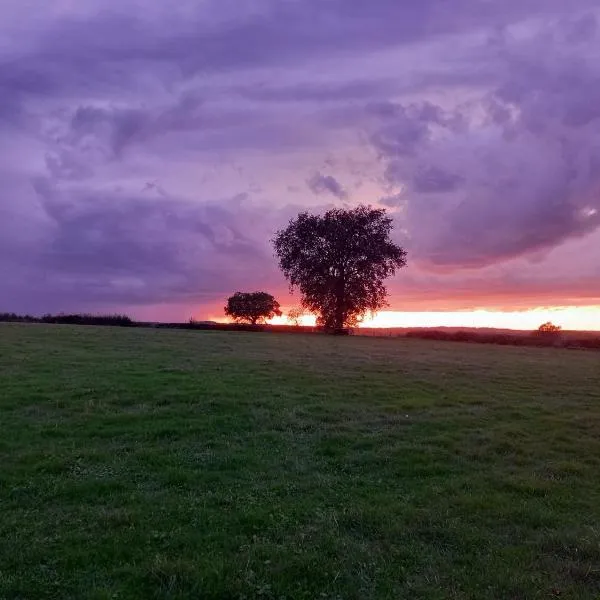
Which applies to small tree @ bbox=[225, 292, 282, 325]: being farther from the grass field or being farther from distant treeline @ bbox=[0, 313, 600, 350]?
the grass field

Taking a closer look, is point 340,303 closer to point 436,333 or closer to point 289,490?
point 436,333

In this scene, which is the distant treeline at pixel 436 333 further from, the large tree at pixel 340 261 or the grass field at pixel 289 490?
the grass field at pixel 289 490

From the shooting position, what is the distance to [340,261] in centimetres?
7844

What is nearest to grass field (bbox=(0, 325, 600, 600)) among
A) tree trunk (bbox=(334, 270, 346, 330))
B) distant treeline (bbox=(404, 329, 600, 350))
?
distant treeline (bbox=(404, 329, 600, 350))

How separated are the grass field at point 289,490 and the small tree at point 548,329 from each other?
49.2 meters

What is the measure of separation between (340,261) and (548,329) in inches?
1079

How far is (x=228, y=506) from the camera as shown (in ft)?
40.1

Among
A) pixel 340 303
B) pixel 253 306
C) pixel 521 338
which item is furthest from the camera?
pixel 253 306

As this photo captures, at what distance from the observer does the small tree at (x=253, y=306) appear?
118m

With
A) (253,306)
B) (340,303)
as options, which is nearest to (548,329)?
(340,303)

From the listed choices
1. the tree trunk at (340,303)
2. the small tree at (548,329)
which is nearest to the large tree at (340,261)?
the tree trunk at (340,303)

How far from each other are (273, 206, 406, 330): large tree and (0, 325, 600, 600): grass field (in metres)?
51.4

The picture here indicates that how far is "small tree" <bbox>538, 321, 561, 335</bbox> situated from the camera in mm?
73500

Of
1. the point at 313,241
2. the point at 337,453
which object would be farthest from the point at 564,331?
the point at 337,453
